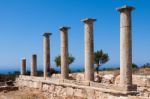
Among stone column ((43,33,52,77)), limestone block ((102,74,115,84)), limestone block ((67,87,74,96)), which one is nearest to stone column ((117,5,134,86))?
limestone block ((67,87,74,96))

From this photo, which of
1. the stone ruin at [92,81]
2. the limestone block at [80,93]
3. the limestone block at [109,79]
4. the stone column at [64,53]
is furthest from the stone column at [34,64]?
the limestone block at [80,93]

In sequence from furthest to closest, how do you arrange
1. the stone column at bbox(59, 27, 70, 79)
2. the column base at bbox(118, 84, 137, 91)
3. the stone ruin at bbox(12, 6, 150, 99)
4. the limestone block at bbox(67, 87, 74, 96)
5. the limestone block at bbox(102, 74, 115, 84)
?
the limestone block at bbox(102, 74, 115, 84) < the stone column at bbox(59, 27, 70, 79) < the limestone block at bbox(67, 87, 74, 96) < the stone ruin at bbox(12, 6, 150, 99) < the column base at bbox(118, 84, 137, 91)

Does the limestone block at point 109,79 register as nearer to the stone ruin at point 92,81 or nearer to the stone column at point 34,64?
the stone ruin at point 92,81

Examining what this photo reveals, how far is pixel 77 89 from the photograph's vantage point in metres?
18.3

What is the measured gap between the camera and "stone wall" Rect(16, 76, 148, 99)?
1468 cm

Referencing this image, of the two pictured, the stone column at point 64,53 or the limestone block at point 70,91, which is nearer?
the limestone block at point 70,91

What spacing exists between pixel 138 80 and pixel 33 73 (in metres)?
13.1

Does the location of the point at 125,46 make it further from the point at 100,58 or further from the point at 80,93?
the point at 100,58

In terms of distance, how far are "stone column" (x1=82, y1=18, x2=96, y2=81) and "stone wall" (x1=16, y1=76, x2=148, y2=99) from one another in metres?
0.69

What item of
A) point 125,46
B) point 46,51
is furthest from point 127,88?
point 46,51

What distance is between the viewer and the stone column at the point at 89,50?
60.3ft

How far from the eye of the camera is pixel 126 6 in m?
14.7

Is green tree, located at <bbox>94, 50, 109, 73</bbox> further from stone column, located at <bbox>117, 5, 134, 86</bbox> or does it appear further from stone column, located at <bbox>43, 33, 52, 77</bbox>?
stone column, located at <bbox>117, 5, 134, 86</bbox>

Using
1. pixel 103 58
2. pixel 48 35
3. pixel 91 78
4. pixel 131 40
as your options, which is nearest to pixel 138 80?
pixel 91 78
